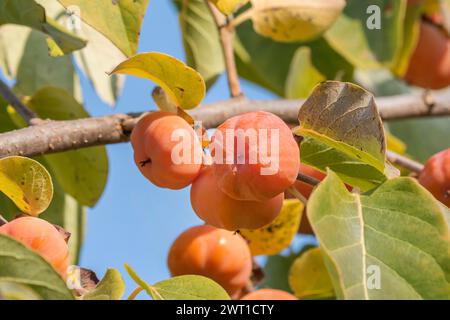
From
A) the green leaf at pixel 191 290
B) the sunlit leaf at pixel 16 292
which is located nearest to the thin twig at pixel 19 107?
the green leaf at pixel 191 290

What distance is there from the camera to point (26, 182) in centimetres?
118

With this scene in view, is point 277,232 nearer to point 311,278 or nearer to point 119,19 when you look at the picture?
point 311,278

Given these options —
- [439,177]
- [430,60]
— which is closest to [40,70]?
[439,177]

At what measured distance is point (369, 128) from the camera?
113 centimetres

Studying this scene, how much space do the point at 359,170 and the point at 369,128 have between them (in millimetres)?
124

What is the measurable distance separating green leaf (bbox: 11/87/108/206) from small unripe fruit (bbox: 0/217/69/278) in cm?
52

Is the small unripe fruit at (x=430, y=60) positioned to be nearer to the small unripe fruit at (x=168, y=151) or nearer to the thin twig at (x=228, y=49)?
the thin twig at (x=228, y=49)

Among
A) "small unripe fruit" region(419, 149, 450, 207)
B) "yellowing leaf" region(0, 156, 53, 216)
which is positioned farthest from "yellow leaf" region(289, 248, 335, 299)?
"yellowing leaf" region(0, 156, 53, 216)

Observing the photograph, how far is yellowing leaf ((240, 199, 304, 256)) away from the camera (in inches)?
66.4

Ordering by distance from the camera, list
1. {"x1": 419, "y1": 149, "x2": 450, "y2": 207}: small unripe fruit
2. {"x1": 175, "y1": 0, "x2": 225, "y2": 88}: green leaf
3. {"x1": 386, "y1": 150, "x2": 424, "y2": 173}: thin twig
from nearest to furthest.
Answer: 1. {"x1": 419, "y1": 149, "x2": 450, "y2": 207}: small unripe fruit
2. {"x1": 386, "y1": 150, "x2": 424, "y2": 173}: thin twig
3. {"x1": 175, "y1": 0, "x2": 225, "y2": 88}: green leaf

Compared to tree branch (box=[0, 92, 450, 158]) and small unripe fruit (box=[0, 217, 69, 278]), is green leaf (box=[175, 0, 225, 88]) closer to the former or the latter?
tree branch (box=[0, 92, 450, 158])

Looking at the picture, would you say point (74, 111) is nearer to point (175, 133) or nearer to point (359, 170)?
point (175, 133)

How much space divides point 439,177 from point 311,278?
0.42 m
